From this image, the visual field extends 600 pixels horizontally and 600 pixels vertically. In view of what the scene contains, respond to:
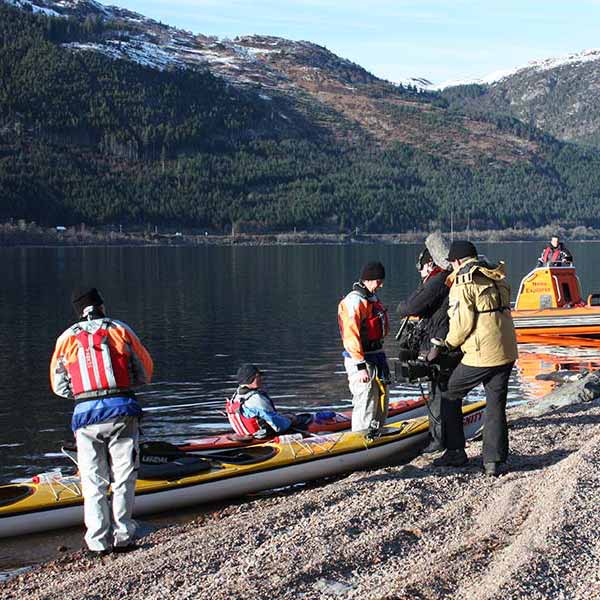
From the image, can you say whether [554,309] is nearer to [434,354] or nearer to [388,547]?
[434,354]

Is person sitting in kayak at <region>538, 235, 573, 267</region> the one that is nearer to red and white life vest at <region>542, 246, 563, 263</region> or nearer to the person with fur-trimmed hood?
red and white life vest at <region>542, 246, 563, 263</region>

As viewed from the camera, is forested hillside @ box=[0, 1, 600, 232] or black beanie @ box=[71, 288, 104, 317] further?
forested hillside @ box=[0, 1, 600, 232]

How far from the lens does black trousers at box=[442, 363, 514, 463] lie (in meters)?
8.62

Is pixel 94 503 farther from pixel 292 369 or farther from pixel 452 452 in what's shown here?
pixel 292 369

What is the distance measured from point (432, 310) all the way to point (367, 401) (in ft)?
4.68

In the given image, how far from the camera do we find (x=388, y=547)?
22.8 ft

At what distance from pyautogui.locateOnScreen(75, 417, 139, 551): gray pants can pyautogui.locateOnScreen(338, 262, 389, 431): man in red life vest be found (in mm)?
3015

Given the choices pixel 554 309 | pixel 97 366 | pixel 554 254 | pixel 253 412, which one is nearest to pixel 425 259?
pixel 253 412

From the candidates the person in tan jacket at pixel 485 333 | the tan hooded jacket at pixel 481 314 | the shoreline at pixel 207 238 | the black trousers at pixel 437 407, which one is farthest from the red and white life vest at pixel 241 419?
the shoreline at pixel 207 238

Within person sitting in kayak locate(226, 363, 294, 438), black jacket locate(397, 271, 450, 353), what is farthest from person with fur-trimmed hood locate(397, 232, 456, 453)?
person sitting in kayak locate(226, 363, 294, 438)

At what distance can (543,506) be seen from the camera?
746 centimetres

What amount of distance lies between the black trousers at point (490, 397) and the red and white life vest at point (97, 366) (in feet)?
10.0

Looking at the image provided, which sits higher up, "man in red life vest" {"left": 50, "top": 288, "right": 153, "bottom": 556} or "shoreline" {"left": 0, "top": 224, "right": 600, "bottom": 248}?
"shoreline" {"left": 0, "top": 224, "right": 600, "bottom": 248}

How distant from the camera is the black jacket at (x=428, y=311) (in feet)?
31.2
